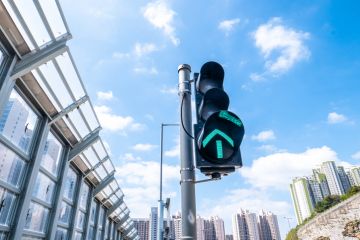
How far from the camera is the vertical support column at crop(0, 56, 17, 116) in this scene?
4508 millimetres

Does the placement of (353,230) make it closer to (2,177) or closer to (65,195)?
(65,195)

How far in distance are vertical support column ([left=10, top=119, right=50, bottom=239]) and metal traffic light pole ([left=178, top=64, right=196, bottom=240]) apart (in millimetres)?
5416

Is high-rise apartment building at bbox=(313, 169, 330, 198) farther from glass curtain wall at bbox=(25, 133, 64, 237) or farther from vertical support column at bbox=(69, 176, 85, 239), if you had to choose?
glass curtain wall at bbox=(25, 133, 64, 237)

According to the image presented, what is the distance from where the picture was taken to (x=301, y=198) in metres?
65.1

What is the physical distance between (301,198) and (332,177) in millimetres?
9466

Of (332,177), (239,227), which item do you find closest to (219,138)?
(332,177)

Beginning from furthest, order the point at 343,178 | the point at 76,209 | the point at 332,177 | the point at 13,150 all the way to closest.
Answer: the point at 332,177
the point at 343,178
the point at 76,209
the point at 13,150

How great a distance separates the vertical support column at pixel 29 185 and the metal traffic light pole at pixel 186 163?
542cm

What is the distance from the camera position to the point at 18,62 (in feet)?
15.9

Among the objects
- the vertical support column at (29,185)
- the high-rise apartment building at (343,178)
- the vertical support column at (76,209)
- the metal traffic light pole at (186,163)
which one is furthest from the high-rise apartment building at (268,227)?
the metal traffic light pole at (186,163)

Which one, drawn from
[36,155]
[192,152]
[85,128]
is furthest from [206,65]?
[85,128]

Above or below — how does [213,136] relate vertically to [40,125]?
below

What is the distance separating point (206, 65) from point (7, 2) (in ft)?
11.8

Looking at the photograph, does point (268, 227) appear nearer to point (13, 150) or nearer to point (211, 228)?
point (211, 228)
